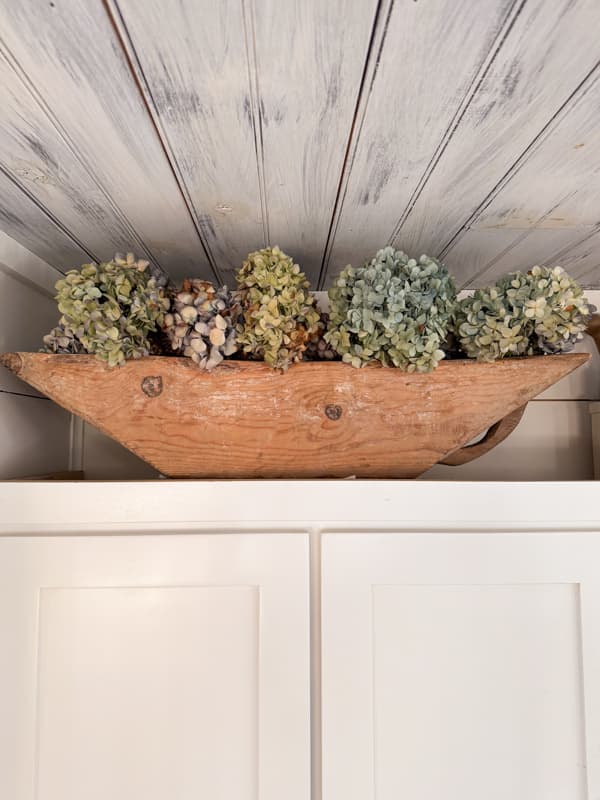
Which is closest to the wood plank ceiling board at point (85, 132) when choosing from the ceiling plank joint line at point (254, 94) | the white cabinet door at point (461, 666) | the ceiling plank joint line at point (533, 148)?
the ceiling plank joint line at point (254, 94)

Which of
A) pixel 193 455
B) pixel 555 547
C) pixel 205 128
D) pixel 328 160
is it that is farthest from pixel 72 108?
pixel 555 547

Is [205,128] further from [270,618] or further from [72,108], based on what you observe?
[270,618]

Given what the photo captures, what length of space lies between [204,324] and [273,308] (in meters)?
0.11

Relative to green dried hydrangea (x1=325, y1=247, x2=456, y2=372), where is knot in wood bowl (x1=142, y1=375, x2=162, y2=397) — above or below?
below

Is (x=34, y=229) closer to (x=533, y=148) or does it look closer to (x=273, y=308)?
(x=273, y=308)

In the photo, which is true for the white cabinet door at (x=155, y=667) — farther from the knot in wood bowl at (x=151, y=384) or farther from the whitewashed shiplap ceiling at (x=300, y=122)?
the whitewashed shiplap ceiling at (x=300, y=122)

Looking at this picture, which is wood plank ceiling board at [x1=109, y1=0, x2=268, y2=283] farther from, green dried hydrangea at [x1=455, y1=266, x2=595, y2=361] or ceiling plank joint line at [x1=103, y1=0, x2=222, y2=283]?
green dried hydrangea at [x1=455, y1=266, x2=595, y2=361]

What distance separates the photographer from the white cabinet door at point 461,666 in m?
0.75

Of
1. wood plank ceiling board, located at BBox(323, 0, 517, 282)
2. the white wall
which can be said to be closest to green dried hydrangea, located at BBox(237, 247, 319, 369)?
wood plank ceiling board, located at BBox(323, 0, 517, 282)

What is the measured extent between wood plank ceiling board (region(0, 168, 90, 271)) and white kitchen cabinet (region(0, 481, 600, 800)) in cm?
42

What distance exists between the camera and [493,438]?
948 mm

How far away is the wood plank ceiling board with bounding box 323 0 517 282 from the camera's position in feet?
1.41

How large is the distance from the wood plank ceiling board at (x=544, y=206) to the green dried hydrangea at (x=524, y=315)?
0.29 feet

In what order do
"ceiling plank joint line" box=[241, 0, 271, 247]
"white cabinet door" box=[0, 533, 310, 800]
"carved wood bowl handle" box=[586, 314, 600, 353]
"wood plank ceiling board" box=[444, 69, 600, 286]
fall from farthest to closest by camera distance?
1. "carved wood bowl handle" box=[586, 314, 600, 353]
2. "white cabinet door" box=[0, 533, 310, 800]
3. "wood plank ceiling board" box=[444, 69, 600, 286]
4. "ceiling plank joint line" box=[241, 0, 271, 247]
